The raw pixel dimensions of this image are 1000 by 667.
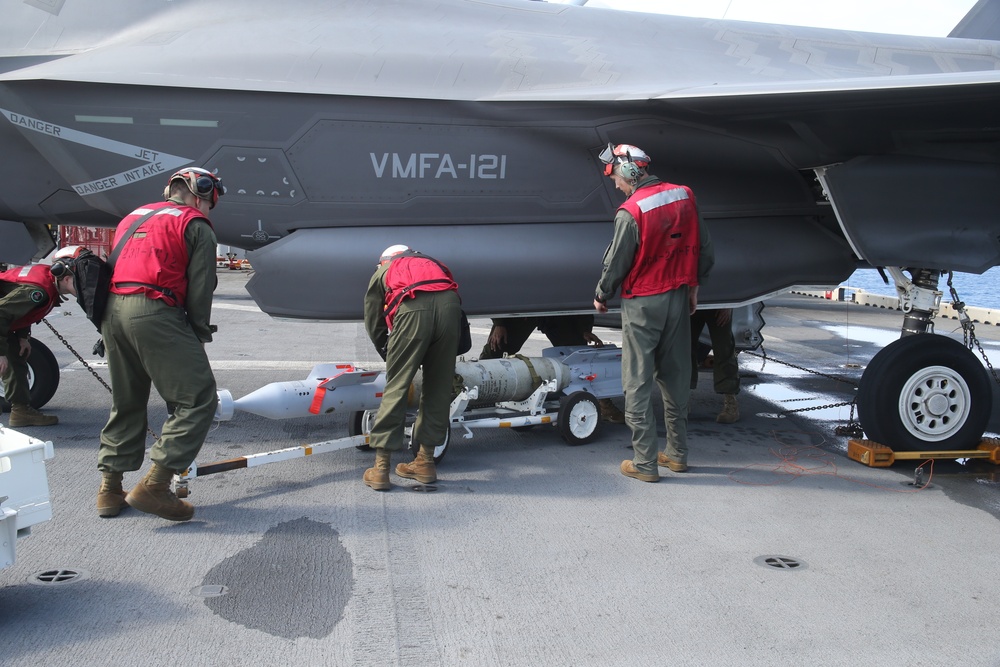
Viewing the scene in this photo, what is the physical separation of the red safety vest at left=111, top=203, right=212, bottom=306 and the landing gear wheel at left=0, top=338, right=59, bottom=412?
9.91 feet

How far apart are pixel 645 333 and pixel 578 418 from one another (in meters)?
1.10

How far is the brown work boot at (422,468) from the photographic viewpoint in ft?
16.2

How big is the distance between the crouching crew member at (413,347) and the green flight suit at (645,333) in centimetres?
107

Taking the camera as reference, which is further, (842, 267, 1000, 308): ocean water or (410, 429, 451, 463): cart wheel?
(842, 267, 1000, 308): ocean water

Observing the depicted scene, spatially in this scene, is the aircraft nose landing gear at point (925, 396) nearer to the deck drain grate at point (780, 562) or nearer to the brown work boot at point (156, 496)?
the deck drain grate at point (780, 562)

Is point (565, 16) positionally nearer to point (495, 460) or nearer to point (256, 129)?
point (256, 129)

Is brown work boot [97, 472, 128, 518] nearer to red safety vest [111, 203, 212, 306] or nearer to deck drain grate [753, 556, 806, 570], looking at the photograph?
red safety vest [111, 203, 212, 306]

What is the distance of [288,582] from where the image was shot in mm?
3539

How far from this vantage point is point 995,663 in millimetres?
3006

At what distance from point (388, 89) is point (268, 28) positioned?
1.04 m

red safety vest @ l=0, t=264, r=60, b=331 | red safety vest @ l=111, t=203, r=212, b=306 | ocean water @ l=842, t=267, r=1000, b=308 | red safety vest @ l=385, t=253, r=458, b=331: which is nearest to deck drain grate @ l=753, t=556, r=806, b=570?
red safety vest @ l=385, t=253, r=458, b=331

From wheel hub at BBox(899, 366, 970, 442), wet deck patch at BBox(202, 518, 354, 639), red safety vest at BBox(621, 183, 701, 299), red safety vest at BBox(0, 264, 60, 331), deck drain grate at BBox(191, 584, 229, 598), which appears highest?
red safety vest at BBox(621, 183, 701, 299)

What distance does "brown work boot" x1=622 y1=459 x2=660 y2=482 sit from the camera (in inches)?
204

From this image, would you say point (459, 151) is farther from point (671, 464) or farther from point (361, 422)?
point (671, 464)
